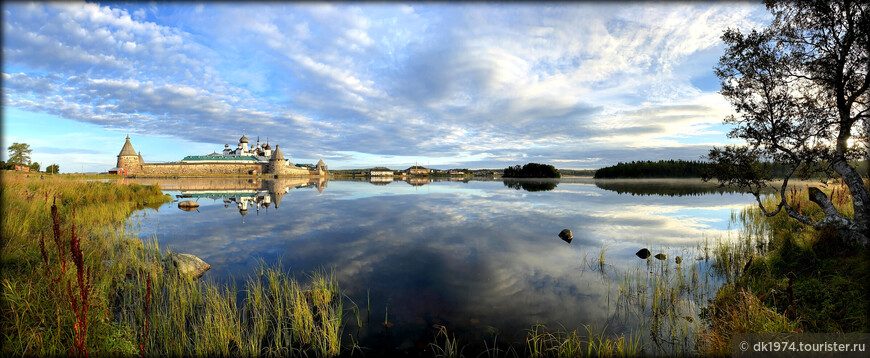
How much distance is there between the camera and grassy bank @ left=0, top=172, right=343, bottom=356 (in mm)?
3943

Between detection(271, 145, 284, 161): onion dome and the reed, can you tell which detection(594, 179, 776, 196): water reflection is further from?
detection(271, 145, 284, 161): onion dome

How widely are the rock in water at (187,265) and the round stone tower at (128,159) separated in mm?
148718

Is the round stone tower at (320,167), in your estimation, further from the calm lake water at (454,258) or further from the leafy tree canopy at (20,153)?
the calm lake water at (454,258)

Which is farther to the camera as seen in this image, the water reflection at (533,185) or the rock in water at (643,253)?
the water reflection at (533,185)

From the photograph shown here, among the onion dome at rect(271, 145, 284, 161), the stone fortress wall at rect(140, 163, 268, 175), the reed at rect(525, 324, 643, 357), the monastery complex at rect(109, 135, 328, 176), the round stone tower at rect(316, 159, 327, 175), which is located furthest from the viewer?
the round stone tower at rect(316, 159, 327, 175)

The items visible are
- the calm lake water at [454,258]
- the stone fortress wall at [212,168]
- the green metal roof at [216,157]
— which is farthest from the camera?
the green metal roof at [216,157]

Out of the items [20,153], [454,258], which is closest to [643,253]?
[454,258]

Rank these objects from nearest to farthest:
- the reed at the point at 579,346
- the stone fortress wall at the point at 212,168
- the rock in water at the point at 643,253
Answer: the reed at the point at 579,346 < the rock in water at the point at 643,253 < the stone fortress wall at the point at 212,168

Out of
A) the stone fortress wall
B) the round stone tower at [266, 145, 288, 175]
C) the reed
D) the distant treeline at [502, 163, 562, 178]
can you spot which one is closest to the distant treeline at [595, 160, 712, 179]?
the distant treeline at [502, 163, 562, 178]

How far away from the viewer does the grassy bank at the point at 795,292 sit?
16.1ft

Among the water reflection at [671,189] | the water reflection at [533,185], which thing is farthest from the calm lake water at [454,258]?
the water reflection at [533,185]

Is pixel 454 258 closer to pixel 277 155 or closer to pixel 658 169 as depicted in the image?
pixel 658 169

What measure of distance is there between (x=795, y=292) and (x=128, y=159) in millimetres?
162060

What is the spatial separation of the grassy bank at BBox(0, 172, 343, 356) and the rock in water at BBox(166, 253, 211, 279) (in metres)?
0.28
